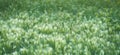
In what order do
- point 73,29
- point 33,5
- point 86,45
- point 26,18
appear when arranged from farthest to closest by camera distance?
point 33,5
point 26,18
point 73,29
point 86,45

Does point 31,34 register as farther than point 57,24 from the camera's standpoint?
No

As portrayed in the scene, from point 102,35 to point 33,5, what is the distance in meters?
5.30

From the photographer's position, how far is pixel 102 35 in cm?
1106

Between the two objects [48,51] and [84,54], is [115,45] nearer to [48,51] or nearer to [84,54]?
[84,54]

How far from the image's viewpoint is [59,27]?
12000 mm

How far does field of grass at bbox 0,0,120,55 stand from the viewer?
9.77m

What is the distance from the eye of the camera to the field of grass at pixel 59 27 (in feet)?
32.1

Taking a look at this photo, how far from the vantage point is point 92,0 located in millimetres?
16281

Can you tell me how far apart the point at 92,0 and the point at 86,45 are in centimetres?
665

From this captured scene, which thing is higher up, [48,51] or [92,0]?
[48,51]

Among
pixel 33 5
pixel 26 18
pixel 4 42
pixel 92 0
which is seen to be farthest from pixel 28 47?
pixel 92 0

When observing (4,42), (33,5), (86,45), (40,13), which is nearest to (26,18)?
(40,13)

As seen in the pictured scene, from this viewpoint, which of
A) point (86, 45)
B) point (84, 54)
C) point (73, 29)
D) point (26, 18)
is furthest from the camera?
point (26, 18)

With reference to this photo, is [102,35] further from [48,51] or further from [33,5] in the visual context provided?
[33,5]
